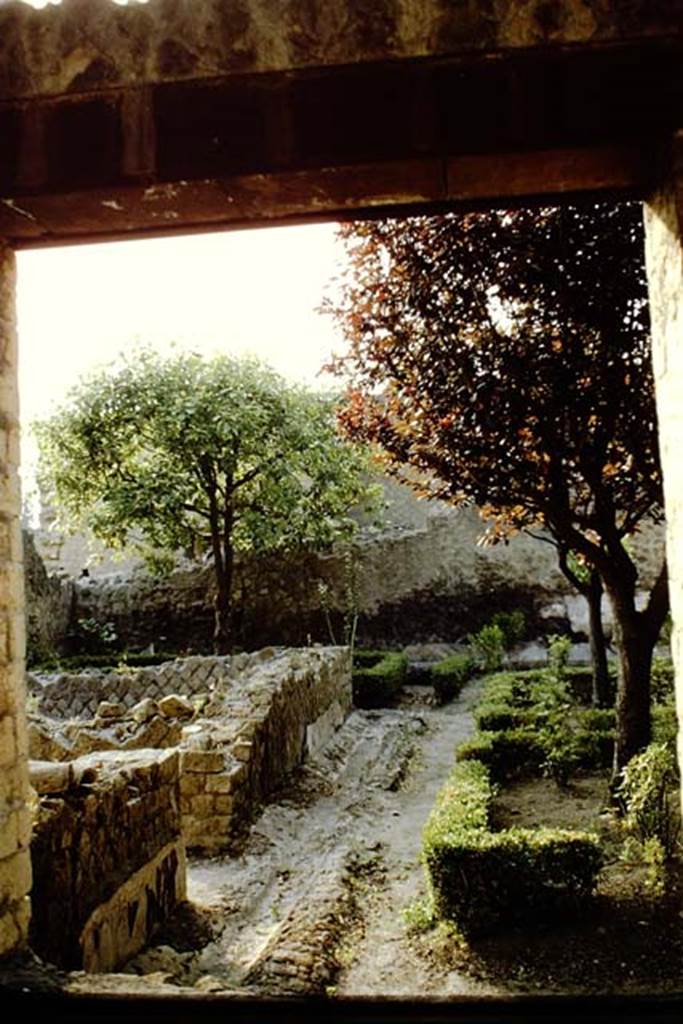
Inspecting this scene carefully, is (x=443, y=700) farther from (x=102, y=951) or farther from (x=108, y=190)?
(x=108, y=190)

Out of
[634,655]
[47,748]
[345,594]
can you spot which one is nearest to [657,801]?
[634,655]

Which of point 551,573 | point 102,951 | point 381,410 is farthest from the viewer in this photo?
point 551,573

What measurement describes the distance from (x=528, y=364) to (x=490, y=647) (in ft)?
35.9

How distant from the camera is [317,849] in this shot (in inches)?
261

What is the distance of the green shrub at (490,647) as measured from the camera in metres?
15.9

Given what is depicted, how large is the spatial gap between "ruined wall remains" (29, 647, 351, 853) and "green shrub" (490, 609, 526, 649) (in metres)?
5.53

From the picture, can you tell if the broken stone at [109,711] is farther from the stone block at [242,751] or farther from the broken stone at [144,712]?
the stone block at [242,751]

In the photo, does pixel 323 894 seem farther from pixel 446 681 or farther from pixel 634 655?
pixel 446 681

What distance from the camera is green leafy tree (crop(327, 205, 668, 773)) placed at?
5.40 m

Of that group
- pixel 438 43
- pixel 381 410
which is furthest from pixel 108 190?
pixel 381 410

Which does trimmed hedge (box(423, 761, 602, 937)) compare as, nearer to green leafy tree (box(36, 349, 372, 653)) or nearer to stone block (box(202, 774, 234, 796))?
stone block (box(202, 774, 234, 796))

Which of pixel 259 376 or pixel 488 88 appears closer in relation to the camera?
pixel 488 88

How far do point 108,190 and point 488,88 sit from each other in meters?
1.26

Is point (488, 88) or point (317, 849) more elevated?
point (488, 88)
